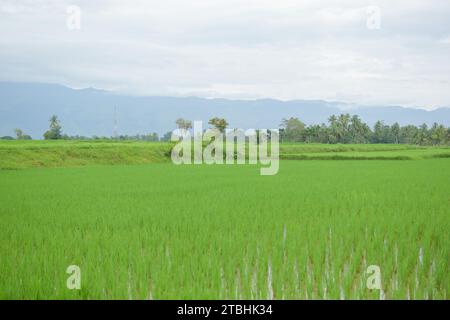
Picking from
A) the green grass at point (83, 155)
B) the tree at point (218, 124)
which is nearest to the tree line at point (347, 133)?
the tree at point (218, 124)

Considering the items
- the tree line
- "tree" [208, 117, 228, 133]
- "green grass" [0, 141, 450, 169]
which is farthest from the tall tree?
"green grass" [0, 141, 450, 169]

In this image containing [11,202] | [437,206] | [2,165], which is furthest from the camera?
[2,165]

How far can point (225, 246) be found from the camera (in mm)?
4781

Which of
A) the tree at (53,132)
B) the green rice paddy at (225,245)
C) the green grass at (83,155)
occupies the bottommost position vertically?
the green rice paddy at (225,245)

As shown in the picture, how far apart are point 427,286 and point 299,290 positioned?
1101 mm

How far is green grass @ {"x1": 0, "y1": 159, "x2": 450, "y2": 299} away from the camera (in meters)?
3.59

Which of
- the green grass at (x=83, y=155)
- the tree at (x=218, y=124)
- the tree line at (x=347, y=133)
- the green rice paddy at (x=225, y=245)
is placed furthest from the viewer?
the tree line at (x=347, y=133)

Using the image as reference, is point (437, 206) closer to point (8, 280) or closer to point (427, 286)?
point (427, 286)

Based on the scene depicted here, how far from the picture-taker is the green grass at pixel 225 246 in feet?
11.8

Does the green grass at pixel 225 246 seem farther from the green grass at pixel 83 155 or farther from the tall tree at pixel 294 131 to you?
the tall tree at pixel 294 131

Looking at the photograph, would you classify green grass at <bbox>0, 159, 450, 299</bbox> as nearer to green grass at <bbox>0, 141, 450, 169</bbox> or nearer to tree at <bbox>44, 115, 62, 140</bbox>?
green grass at <bbox>0, 141, 450, 169</bbox>

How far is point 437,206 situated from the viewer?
24.7ft

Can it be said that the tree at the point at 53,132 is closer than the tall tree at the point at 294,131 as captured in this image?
Yes
